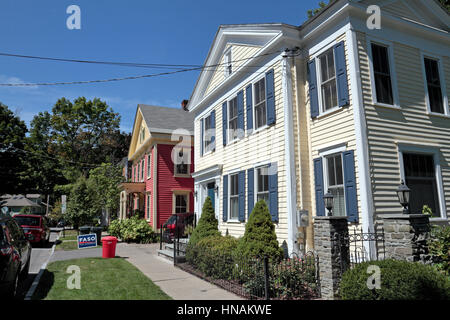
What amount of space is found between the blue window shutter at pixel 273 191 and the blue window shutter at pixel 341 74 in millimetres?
2941

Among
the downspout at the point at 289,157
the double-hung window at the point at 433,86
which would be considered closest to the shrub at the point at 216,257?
the downspout at the point at 289,157

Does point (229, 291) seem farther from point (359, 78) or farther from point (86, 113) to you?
point (86, 113)

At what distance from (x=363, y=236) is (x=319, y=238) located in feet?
4.50

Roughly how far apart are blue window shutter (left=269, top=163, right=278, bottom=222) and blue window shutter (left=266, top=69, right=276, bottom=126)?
1.56 metres

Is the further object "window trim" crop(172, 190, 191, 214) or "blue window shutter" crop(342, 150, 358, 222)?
"window trim" crop(172, 190, 191, 214)

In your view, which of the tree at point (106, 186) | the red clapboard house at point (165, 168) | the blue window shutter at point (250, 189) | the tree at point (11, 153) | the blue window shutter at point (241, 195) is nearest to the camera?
the blue window shutter at point (250, 189)

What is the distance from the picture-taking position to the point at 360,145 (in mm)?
8484

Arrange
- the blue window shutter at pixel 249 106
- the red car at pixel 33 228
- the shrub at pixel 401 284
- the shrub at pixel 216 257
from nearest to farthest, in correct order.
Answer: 1. the shrub at pixel 401 284
2. the shrub at pixel 216 257
3. the blue window shutter at pixel 249 106
4. the red car at pixel 33 228

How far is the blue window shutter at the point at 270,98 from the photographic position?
1114cm

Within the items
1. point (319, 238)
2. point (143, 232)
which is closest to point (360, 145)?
point (319, 238)

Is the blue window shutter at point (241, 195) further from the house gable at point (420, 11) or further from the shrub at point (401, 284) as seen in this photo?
the house gable at point (420, 11)

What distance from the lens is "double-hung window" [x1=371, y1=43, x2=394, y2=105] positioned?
30.7ft

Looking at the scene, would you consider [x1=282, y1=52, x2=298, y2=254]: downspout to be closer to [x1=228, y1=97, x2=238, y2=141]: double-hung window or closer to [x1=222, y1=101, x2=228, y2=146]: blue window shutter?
[x1=228, y1=97, x2=238, y2=141]: double-hung window

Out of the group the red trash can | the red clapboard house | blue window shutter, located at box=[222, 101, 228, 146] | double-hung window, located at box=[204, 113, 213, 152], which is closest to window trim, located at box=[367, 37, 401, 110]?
blue window shutter, located at box=[222, 101, 228, 146]
